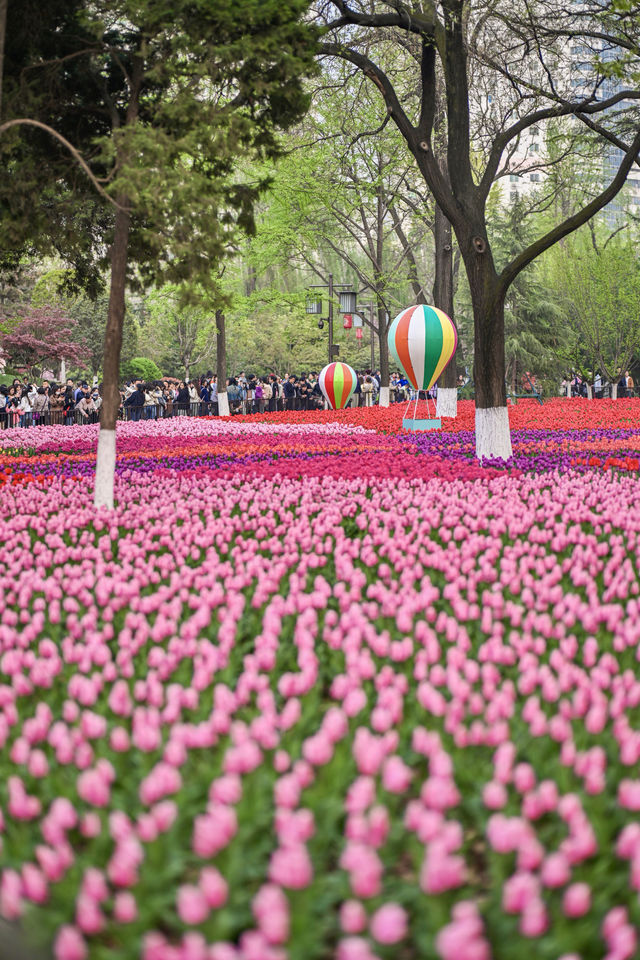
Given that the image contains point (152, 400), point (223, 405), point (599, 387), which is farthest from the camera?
point (599, 387)

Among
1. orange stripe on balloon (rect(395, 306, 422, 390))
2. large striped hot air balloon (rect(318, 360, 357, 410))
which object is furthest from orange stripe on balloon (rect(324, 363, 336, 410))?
orange stripe on balloon (rect(395, 306, 422, 390))

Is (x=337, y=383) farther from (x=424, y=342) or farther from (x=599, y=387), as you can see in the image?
(x=599, y=387)

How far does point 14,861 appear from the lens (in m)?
3.14

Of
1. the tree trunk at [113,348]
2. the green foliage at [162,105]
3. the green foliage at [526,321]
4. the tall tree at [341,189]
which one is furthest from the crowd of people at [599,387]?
the tree trunk at [113,348]

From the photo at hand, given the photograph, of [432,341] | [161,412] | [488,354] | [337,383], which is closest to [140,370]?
[337,383]

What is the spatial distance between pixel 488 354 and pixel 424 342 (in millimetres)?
9565

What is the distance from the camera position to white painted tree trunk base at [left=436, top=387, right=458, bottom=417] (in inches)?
1010

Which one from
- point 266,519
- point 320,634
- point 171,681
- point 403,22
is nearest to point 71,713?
point 171,681

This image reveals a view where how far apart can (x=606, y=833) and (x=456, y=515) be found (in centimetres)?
516

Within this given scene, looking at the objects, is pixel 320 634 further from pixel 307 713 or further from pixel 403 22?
pixel 403 22

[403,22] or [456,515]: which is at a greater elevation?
[403,22]

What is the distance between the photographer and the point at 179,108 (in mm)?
9570

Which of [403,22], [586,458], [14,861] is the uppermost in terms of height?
[403,22]

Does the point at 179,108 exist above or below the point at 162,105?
below
